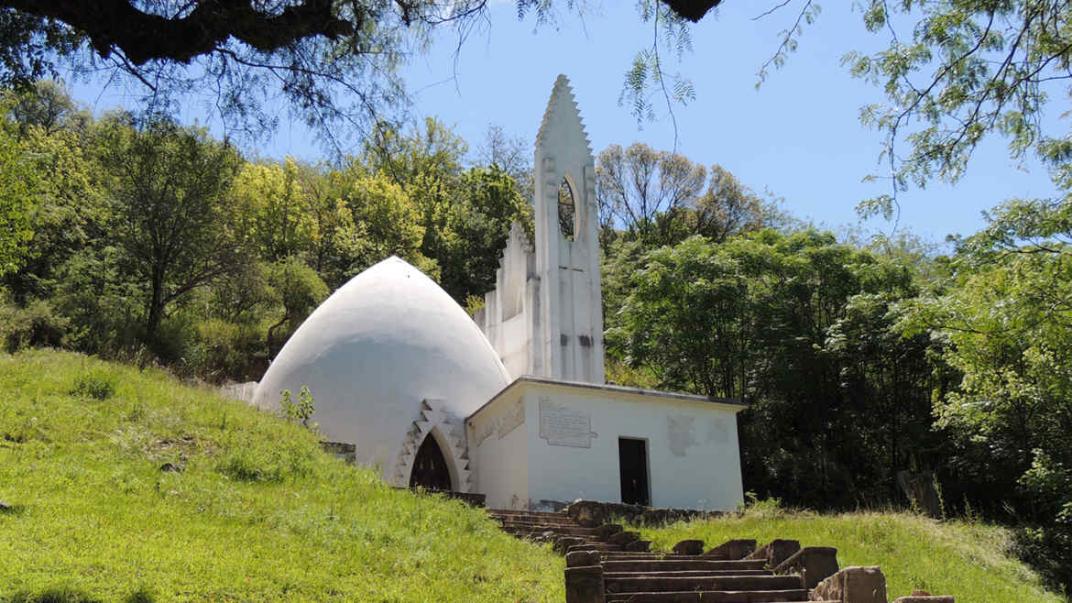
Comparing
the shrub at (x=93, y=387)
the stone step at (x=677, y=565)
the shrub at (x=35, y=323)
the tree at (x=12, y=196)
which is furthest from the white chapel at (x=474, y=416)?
the stone step at (x=677, y=565)

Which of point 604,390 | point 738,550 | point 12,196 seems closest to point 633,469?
point 604,390

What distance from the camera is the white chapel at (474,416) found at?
58.5 ft

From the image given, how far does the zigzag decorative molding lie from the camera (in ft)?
62.7

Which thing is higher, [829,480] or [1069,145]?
[1069,145]

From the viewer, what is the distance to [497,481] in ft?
61.0

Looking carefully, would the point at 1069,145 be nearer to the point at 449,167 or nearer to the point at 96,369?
the point at 96,369

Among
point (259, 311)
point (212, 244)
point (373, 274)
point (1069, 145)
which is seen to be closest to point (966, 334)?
point (1069, 145)

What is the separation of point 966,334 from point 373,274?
13.0m

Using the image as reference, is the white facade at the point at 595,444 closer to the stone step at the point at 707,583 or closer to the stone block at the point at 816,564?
the stone step at the point at 707,583

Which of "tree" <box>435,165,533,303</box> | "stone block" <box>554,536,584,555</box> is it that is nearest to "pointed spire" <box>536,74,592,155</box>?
"tree" <box>435,165,533,303</box>

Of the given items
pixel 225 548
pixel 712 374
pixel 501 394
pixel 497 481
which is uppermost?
pixel 712 374

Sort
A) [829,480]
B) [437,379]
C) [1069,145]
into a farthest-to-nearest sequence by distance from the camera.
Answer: [829,480], [437,379], [1069,145]

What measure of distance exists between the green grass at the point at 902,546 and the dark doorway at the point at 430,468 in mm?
6104

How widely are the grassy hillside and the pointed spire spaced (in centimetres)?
1428
